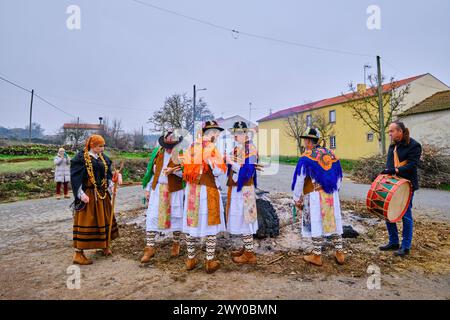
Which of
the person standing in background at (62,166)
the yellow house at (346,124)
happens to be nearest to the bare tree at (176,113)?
the yellow house at (346,124)

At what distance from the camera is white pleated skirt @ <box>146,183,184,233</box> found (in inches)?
162

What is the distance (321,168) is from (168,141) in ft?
7.17

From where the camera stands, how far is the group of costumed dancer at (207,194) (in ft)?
12.2

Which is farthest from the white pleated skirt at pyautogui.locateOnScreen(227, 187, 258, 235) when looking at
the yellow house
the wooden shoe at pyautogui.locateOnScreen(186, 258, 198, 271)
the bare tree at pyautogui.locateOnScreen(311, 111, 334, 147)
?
the bare tree at pyautogui.locateOnScreen(311, 111, 334, 147)

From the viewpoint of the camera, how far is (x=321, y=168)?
153 inches

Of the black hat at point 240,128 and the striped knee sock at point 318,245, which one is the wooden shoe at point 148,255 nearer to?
the black hat at point 240,128

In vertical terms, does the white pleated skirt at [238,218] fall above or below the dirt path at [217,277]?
above

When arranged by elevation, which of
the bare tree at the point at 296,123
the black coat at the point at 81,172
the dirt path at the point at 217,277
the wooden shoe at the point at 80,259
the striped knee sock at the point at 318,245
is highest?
the bare tree at the point at 296,123

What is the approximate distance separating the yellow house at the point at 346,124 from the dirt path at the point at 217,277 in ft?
60.9

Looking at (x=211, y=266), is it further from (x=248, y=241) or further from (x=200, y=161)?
(x=200, y=161)

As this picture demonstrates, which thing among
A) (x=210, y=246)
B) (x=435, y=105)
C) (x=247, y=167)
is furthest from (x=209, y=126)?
(x=435, y=105)

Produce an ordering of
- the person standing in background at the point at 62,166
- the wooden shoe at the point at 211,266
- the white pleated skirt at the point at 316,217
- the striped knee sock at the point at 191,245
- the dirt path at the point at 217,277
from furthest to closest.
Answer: the person standing in background at the point at 62,166 < the white pleated skirt at the point at 316,217 < the striped knee sock at the point at 191,245 < the wooden shoe at the point at 211,266 < the dirt path at the point at 217,277

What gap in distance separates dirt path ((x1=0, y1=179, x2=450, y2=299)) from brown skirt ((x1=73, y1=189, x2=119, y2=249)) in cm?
32
